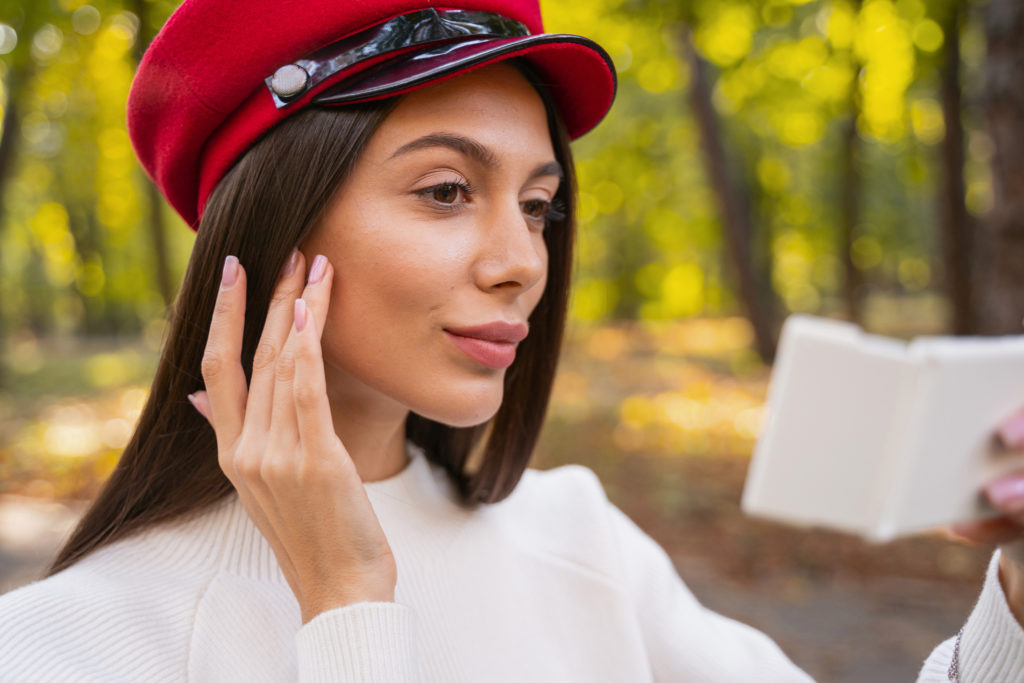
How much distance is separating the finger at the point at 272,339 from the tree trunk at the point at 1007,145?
4.35m

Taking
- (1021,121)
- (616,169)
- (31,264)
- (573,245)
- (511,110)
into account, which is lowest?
(31,264)

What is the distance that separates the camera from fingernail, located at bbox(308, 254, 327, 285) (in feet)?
4.50

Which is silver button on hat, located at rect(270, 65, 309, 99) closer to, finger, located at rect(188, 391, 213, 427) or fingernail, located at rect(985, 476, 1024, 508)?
finger, located at rect(188, 391, 213, 427)

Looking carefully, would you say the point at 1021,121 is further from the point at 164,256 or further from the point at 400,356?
the point at 164,256

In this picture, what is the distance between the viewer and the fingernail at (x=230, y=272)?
4.54 ft

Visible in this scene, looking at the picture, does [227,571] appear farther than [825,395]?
Yes

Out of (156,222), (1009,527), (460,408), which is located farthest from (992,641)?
(156,222)

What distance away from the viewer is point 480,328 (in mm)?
1436

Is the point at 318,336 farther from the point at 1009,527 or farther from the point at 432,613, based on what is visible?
the point at 1009,527

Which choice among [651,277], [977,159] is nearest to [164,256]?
[977,159]

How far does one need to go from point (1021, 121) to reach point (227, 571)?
4.71m

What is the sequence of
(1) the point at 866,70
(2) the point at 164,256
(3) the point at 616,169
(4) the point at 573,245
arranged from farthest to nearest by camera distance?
(3) the point at 616,169, (1) the point at 866,70, (2) the point at 164,256, (4) the point at 573,245

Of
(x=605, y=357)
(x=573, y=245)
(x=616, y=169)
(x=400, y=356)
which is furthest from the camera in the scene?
(x=605, y=357)

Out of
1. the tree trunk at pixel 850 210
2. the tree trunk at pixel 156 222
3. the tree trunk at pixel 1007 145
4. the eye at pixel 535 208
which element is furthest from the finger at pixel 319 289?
the tree trunk at pixel 850 210
